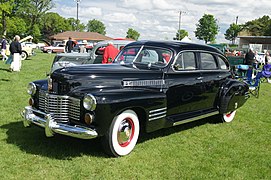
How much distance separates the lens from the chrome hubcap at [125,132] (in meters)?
4.67

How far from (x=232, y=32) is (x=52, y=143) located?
296ft

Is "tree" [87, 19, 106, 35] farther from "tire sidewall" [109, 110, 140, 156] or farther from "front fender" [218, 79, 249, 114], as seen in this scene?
"tire sidewall" [109, 110, 140, 156]

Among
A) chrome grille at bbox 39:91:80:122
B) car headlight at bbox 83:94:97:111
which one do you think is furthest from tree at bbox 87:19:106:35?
car headlight at bbox 83:94:97:111

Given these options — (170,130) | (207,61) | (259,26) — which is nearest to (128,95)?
(170,130)

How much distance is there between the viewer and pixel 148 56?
18.8 ft

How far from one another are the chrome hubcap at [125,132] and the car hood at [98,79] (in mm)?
554

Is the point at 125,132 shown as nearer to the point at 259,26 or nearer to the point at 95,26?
the point at 259,26

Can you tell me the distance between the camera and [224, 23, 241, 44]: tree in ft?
287

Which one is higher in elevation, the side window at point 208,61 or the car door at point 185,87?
the side window at point 208,61

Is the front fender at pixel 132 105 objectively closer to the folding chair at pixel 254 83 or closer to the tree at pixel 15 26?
the folding chair at pixel 254 83

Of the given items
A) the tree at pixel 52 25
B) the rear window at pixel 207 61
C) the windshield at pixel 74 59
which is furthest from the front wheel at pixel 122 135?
the tree at pixel 52 25

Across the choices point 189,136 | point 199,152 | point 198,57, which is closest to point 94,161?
point 199,152

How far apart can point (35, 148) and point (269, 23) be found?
88843mm

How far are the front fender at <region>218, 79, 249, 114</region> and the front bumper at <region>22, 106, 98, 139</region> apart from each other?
333cm
